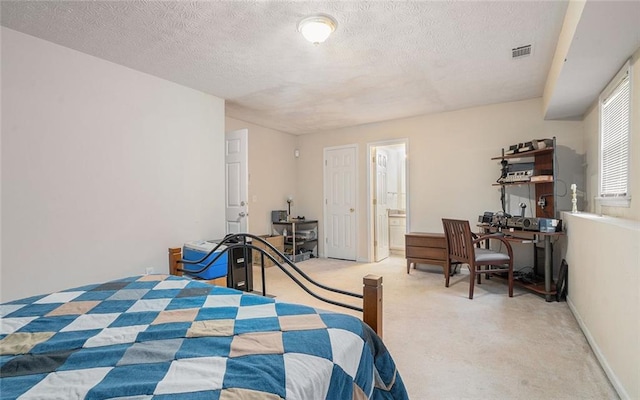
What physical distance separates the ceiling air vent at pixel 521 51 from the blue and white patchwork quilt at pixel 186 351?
9.50 feet

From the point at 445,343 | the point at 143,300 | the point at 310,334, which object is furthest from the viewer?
the point at 445,343

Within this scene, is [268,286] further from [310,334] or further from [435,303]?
[310,334]

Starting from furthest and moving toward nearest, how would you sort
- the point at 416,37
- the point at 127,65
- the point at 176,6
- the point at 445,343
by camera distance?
the point at 127,65 < the point at 416,37 < the point at 445,343 < the point at 176,6

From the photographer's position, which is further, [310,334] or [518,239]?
[518,239]

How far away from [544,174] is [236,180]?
13.2ft

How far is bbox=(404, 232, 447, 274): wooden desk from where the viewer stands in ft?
14.2

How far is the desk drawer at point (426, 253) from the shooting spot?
433 centimetres

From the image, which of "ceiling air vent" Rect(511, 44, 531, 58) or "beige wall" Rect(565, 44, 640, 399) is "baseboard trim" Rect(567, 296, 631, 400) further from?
"ceiling air vent" Rect(511, 44, 531, 58)

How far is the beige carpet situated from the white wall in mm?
1574

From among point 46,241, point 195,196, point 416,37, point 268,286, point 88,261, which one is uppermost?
point 416,37

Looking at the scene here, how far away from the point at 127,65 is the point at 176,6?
4.34 feet

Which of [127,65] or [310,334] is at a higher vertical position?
[127,65]

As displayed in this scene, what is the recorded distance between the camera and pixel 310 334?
1.08 meters

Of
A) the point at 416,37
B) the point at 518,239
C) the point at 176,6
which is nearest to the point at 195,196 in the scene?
the point at 176,6
